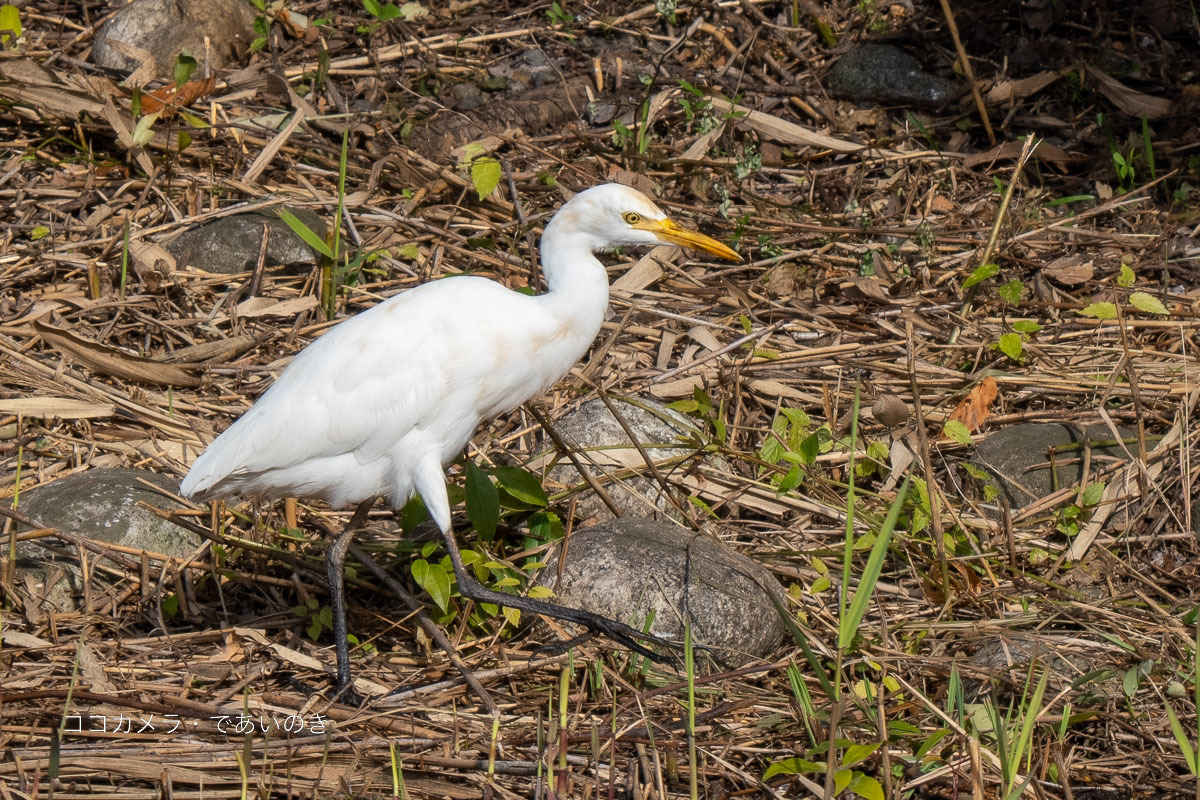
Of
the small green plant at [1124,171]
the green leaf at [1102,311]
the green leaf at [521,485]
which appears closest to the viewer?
the green leaf at [521,485]

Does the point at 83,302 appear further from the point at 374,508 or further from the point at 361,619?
the point at 361,619

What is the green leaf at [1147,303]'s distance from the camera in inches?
195

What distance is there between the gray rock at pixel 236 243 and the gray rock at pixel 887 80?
10.4 feet

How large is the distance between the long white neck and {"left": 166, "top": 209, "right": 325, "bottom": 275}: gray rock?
2.10 metres

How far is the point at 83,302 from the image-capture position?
5.27 m

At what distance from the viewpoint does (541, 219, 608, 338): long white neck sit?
3.83 metres

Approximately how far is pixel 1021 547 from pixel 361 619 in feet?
7.53

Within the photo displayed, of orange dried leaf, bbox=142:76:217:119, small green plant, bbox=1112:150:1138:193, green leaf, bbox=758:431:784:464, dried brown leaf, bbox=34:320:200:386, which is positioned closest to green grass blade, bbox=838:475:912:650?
green leaf, bbox=758:431:784:464

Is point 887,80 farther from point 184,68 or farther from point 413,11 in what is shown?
point 184,68

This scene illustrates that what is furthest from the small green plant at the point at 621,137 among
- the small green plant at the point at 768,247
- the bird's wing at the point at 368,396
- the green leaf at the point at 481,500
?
the green leaf at the point at 481,500

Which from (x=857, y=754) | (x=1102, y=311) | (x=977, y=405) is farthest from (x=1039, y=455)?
(x=857, y=754)

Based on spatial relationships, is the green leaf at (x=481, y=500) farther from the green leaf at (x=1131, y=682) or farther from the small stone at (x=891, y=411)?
the green leaf at (x=1131, y=682)

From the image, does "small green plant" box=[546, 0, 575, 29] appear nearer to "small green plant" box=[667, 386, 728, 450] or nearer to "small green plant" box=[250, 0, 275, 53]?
"small green plant" box=[250, 0, 275, 53]

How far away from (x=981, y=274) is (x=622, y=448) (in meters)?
1.85
